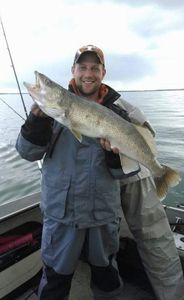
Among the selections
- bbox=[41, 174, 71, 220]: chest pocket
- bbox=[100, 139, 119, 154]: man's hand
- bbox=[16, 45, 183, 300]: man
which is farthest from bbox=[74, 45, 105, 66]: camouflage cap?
bbox=[41, 174, 71, 220]: chest pocket

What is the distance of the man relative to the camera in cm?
279

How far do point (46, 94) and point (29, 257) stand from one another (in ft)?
6.43

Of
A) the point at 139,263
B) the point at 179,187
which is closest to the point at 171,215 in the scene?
the point at 139,263

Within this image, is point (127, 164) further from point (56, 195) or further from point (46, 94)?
point (46, 94)

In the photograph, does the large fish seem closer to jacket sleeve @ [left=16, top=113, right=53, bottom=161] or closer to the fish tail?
jacket sleeve @ [left=16, top=113, right=53, bottom=161]

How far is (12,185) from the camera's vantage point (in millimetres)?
12102

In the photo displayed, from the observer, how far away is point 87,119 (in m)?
2.69

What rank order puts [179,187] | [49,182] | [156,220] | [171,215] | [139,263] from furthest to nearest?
[179,187]
[171,215]
[139,263]
[156,220]
[49,182]

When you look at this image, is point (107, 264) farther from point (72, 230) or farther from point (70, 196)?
point (70, 196)

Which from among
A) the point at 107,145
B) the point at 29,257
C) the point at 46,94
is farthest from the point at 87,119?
the point at 29,257

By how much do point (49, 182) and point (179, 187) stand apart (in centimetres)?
814

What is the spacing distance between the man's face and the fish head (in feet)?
1.24

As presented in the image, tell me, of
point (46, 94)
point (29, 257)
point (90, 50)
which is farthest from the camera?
point (29, 257)

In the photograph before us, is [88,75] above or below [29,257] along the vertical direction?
above
